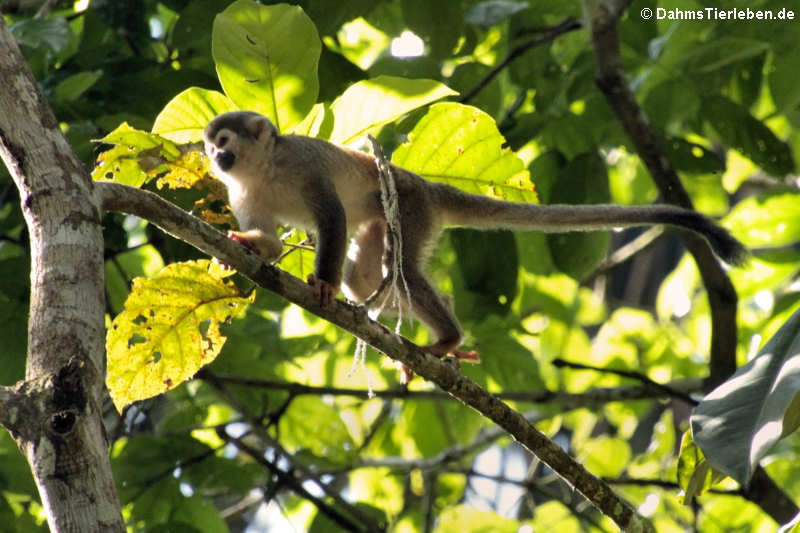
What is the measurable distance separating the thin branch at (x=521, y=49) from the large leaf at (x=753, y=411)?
253 cm

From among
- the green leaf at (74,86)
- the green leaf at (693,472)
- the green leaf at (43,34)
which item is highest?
the green leaf at (43,34)

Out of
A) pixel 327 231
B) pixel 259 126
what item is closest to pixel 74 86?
pixel 259 126

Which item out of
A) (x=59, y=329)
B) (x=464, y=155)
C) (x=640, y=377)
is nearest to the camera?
(x=59, y=329)

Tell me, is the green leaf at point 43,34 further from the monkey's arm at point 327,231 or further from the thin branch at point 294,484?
the thin branch at point 294,484

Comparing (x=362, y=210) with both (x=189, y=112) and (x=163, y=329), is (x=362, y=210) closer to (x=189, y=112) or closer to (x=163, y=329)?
(x=189, y=112)

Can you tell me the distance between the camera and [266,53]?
2.86 meters

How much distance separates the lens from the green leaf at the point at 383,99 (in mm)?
2863

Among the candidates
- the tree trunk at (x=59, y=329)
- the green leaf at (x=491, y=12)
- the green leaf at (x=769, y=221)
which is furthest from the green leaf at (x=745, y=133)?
the tree trunk at (x=59, y=329)

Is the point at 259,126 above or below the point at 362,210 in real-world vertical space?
above

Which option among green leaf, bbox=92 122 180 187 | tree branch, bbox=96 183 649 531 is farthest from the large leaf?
green leaf, bbox=92 122 180 187

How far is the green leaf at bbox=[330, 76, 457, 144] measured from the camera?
2.86m

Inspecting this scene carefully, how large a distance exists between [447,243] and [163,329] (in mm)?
2862

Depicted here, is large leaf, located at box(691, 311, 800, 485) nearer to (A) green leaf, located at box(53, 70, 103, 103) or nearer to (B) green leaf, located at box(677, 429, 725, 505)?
(B) green leaf, located at box(677, 429, 725, 505)

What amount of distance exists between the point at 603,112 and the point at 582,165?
45 cm
